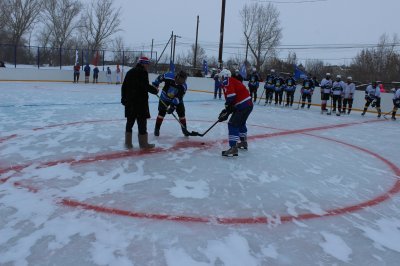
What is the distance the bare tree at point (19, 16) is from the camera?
37.3 m

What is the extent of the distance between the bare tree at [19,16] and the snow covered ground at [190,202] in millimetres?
35522

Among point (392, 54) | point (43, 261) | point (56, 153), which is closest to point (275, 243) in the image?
point (43, 261)

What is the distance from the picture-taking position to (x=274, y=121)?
1027cm

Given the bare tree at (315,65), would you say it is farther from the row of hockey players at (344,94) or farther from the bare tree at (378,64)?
the row of hockey players at (344,94)

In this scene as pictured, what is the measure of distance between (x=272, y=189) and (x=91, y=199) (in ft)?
6.32

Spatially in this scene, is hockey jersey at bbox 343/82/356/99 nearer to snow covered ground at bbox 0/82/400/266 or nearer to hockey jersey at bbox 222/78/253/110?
snow covered ground at bbox 0/82/400/266

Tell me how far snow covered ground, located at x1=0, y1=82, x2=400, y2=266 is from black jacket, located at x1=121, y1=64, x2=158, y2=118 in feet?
1.93

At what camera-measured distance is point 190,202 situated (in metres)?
3.65

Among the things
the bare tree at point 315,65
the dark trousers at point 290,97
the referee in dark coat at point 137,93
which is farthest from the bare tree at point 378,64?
the referee in dark coat at point 137,93

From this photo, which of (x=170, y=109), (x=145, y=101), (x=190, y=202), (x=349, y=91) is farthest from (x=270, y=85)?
(x=190, y=202)

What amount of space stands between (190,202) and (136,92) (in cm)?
243

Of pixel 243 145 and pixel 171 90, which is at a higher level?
pixel 171 90

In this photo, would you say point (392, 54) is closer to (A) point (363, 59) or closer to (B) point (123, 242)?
(A) point (363, 59)

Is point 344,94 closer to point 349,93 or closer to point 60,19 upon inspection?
point 349,93
